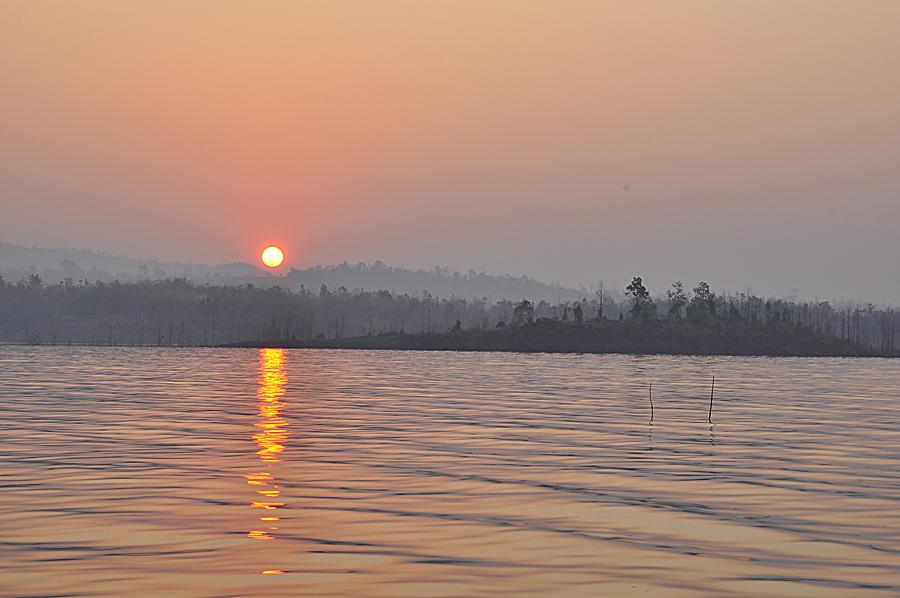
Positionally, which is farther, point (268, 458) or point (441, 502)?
point (268, 458)

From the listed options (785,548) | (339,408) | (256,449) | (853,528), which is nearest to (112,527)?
(785,548)

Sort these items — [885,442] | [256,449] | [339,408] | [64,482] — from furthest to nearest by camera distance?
1. [339,408]
2. [885,442]
3. [256,449]
4. [64,482]

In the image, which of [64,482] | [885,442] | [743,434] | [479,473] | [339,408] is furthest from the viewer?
[339,408]

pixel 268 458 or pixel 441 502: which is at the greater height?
pixel 268 458

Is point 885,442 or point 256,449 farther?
point 885,442

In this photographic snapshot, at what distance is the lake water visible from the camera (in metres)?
22.6

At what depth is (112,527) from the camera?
27203 mm

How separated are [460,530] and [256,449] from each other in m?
19.5

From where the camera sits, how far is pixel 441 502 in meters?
32.2

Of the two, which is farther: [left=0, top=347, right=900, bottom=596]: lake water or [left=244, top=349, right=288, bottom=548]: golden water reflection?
[left=244, top=349, right=288, bottom=548]: golden water reflection

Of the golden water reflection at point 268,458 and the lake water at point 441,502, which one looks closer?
the lake water at point 441,502

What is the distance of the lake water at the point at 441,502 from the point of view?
22.6 meters

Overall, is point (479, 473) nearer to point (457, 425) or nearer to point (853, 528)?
point (853, 528)

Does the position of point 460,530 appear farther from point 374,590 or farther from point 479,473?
point 479,473
